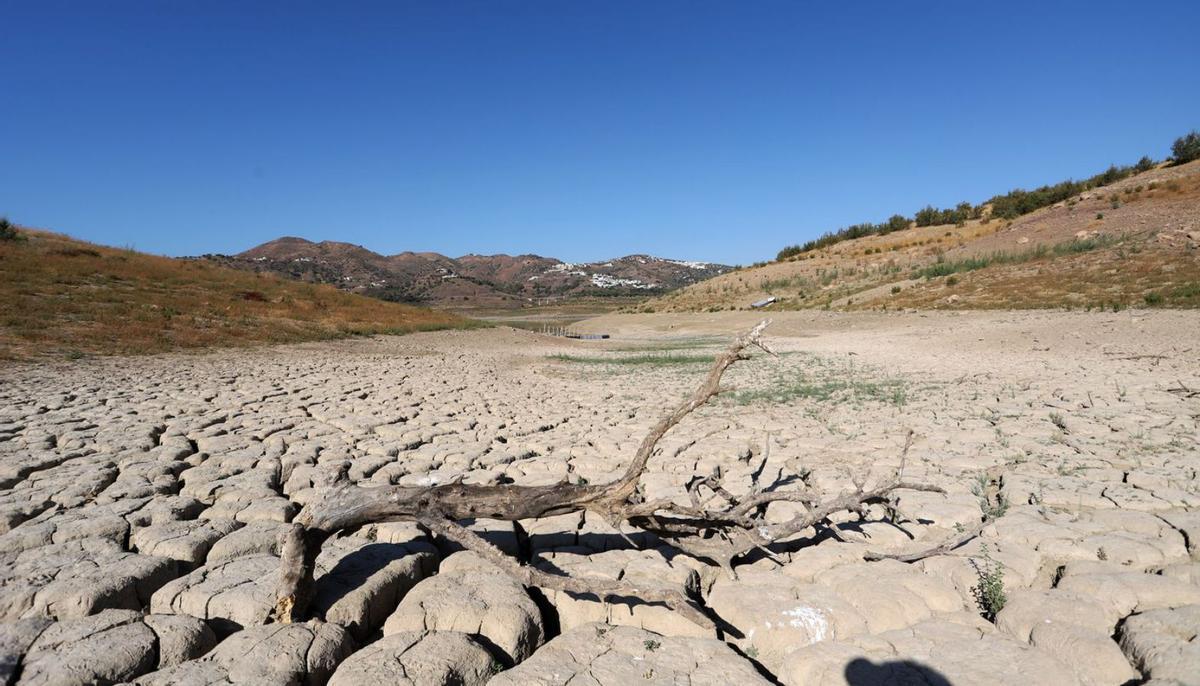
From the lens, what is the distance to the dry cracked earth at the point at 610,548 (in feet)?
6.91

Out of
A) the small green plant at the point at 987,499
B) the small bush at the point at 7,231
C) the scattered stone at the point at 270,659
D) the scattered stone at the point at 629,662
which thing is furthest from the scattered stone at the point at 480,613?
the small bush at the point at 7,231

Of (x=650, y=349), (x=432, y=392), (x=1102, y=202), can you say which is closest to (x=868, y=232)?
(x=1102, y=202)

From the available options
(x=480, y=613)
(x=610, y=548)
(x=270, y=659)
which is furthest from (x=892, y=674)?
(x=270, y=659)

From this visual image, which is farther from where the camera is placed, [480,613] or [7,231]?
[7,231]

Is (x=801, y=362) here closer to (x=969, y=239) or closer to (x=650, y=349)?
(x=650, y=349)

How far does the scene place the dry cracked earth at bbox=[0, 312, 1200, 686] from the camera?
82.9 inches

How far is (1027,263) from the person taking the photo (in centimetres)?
1844

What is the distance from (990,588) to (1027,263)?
20.5 meters

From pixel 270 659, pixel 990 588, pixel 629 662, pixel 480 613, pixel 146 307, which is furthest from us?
pixel 146 307

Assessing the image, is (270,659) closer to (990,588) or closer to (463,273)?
(990,588)

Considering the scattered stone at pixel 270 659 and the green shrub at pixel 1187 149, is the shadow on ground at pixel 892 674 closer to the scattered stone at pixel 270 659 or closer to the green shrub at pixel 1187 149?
the scattered stone at pixel 270 659

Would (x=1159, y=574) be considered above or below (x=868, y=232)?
below

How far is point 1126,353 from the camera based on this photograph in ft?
29.0

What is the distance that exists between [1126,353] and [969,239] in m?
22.3
